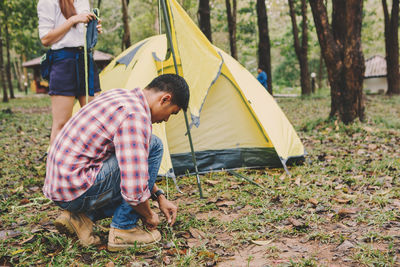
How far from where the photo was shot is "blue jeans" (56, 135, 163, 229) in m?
1.93

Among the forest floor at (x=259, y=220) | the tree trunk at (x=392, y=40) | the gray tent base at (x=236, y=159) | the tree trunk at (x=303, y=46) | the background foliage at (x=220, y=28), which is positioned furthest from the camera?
the background foliage at (x=220, y=28)

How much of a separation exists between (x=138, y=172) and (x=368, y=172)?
2.81 m

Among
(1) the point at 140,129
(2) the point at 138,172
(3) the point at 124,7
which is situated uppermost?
(3) the point at 124,7

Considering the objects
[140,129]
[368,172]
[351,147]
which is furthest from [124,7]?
[140,129]

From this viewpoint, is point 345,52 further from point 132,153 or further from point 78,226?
point 78,226

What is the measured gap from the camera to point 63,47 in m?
2.78

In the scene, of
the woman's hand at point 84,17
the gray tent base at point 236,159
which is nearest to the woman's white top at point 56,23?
the woman's hand at point 84,17

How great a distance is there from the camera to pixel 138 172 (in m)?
1.77

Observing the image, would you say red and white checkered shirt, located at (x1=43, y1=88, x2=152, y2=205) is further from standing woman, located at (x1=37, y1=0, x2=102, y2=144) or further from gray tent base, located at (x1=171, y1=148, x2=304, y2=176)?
gray tent base, located at (x1=171, y1=148, x2=304, y2=176)

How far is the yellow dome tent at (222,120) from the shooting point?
3762mm

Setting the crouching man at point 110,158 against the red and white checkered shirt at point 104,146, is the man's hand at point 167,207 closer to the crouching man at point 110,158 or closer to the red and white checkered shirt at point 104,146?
the crouching man at point 110,158

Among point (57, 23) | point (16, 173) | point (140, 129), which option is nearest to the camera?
point (140, 129)

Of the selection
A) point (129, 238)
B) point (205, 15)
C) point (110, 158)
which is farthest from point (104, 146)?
point (205, 15)

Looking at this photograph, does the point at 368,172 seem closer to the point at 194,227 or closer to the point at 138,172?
the point at 194,227
